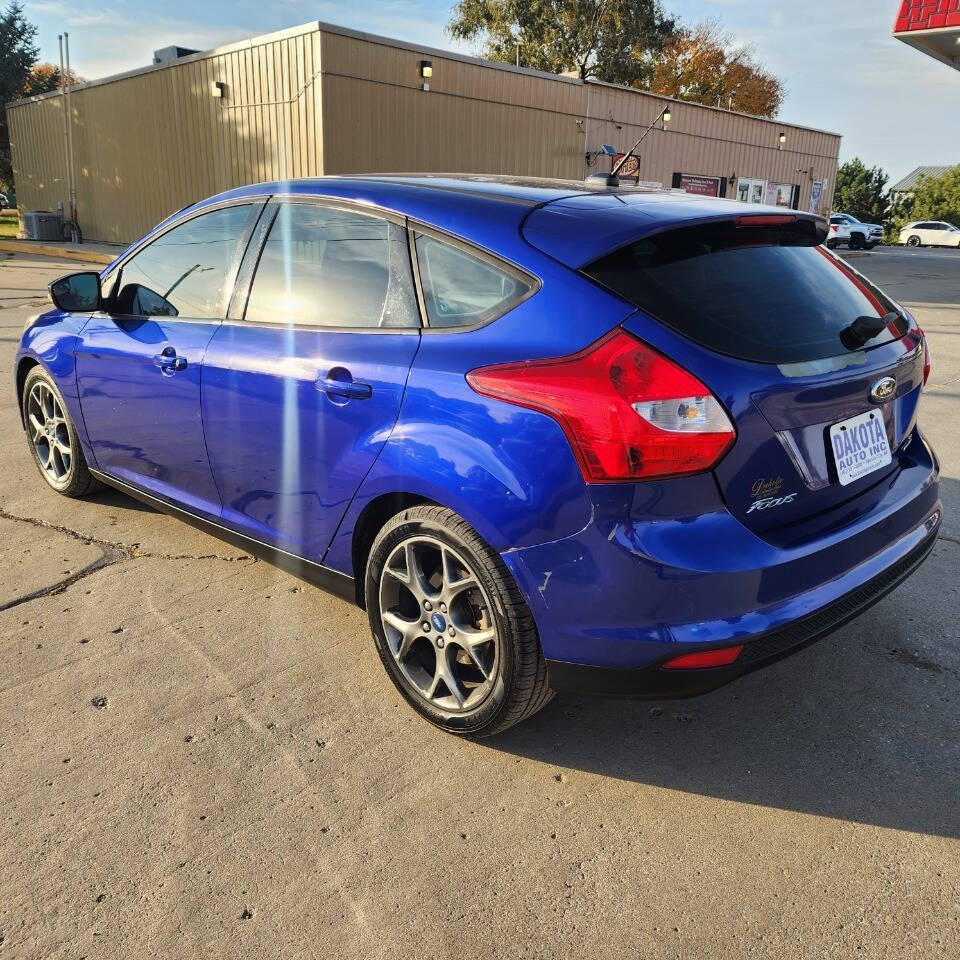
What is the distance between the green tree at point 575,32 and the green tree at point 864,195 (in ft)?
50.3

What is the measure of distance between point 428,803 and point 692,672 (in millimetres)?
812

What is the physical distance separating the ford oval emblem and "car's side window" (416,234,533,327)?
3.51 feet

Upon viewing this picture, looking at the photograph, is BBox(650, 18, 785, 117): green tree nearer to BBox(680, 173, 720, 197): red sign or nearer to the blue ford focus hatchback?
BBox(680, 173, 720, 197): red sign

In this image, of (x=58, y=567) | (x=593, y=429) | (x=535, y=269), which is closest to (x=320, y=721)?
(x=593, y=429)

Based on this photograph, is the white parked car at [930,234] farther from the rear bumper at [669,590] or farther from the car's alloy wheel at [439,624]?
the car's alloy wheel at [439,624]

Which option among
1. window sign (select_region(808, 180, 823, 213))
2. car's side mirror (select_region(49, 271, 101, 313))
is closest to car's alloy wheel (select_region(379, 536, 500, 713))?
car's side mirror (select_region(49, 271, 101, 313))

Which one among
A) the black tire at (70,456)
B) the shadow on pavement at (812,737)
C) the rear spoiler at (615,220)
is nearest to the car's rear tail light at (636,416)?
the rear spoiler at (615,220)

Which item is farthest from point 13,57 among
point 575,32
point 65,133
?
point 575,32

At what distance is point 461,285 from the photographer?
252 cm

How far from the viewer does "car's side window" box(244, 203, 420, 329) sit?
271 cm

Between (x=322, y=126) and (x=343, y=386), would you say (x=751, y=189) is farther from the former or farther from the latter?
(x=343, y=386)

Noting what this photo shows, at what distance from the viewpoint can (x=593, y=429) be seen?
82.7 inches

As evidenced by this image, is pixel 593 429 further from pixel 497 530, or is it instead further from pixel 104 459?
pixel 104 459

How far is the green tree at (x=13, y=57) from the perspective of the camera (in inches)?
1419
